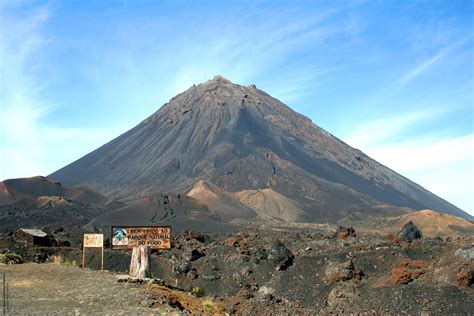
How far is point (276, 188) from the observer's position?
111 m

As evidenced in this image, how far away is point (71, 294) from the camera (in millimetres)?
11469

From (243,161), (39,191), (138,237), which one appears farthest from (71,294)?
(243,161)

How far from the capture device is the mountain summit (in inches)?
4414

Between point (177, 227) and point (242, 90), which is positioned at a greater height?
point (242, 90)

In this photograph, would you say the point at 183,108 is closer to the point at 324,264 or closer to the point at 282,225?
the point at 282,225

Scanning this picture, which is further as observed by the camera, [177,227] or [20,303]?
[177,227]

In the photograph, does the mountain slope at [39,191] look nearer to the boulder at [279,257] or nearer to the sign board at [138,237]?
the boulder at [279,257]

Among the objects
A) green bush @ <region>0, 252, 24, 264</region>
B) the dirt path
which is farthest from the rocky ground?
green bush @ <region>0, 252, 24, 264</region>

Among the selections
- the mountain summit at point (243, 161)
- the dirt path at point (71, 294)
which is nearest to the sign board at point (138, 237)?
the dirt path at point (71, 294)

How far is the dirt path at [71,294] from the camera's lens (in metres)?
10.0

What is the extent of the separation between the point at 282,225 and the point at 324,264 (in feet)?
177

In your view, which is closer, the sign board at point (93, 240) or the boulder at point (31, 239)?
the sign board at point (93, 240)

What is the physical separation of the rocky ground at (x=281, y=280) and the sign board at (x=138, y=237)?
168cm

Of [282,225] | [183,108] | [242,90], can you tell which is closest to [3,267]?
[282,225]
